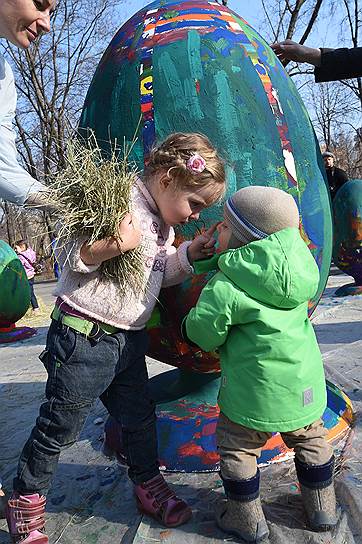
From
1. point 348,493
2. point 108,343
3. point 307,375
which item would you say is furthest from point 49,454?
point 348,493

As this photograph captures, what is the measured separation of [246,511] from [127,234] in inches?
40.2

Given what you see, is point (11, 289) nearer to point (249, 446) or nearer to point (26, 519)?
point (26, 519)

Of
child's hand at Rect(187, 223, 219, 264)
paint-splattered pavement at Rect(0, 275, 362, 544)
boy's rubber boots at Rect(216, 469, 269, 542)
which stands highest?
child's hand at Rect(187, 223, 219, 264)

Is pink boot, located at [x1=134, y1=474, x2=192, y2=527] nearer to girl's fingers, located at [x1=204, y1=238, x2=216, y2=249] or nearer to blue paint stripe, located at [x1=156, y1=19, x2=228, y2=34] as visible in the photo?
girl's fingers, located at [x1=204, y1=238, x2=216, y2=249]

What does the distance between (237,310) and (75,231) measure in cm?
59

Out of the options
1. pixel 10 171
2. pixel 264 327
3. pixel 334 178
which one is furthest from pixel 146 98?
pixel 334 178

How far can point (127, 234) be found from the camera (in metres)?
1.81

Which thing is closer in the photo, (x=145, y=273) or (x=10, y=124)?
(x=145, y=273)

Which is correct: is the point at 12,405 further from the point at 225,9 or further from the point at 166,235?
the point at 225,9

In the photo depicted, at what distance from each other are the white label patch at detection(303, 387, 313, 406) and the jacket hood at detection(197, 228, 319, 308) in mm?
294

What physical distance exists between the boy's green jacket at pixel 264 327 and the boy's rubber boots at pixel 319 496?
19 cm

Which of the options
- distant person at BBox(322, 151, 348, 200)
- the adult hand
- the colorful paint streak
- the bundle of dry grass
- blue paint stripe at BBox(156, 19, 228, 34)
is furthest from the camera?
distant person at BBox(322, 151, 348, 200)

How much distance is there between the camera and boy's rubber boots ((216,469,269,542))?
73.7 inches

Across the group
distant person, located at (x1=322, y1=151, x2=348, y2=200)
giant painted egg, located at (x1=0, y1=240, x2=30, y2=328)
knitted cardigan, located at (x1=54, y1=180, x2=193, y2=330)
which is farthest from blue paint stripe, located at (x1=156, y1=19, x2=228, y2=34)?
distant person, located at (x1=322, y1=151, x2=348, y2=200)
